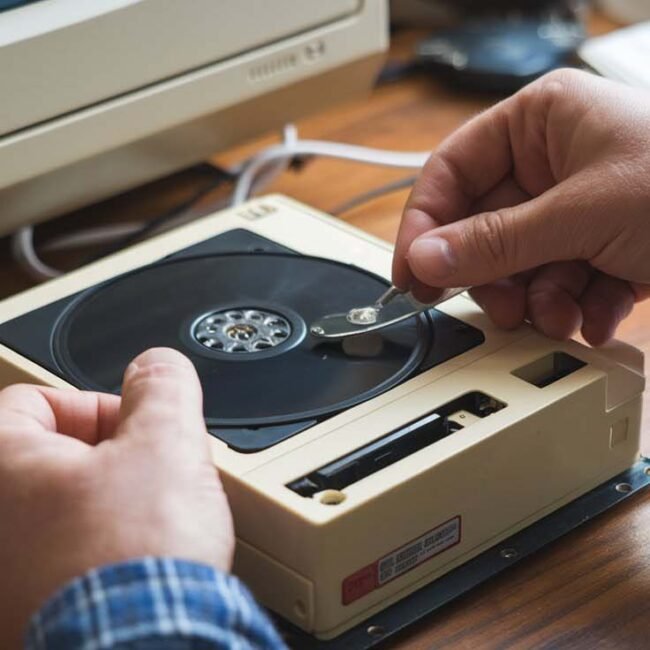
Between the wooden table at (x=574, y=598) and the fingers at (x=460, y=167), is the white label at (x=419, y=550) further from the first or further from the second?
the fingers at (x=460, y=167)

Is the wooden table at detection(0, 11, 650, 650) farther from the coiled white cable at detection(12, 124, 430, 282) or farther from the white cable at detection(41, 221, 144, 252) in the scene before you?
the white cable at detection(41, 221, 144, 252)

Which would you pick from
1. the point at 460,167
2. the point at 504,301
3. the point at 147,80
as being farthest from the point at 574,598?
the point at 147,80

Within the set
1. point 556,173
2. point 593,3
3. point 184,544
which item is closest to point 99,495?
point 184,544

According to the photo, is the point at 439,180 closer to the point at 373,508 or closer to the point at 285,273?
the point at 285,273

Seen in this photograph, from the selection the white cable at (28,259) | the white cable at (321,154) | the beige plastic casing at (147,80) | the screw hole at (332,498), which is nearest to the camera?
the screw hole at (332,498)

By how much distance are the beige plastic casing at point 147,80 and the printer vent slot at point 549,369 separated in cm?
34

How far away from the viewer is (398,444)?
68 cm

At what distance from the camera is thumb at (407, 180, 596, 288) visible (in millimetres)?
744

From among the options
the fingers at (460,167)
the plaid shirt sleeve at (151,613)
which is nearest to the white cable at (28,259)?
the fingers at (460,167)

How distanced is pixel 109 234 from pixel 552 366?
421 mm

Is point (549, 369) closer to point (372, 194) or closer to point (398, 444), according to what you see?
point (398, 444)

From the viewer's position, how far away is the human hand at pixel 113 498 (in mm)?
558

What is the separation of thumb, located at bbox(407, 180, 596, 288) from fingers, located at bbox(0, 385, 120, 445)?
0.20 meters

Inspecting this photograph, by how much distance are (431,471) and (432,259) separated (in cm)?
16
